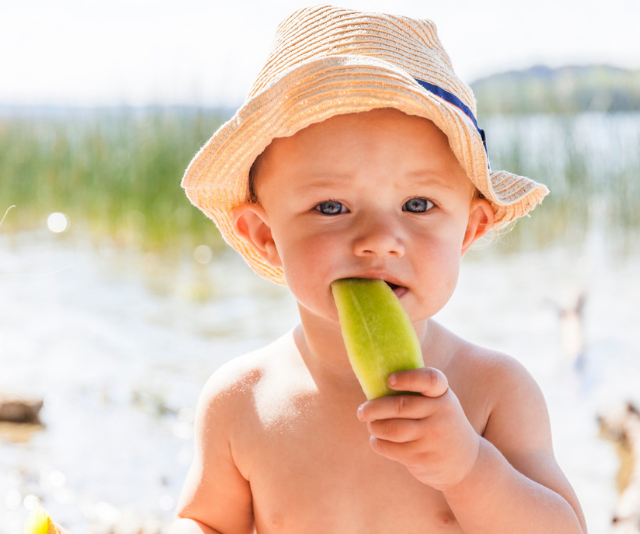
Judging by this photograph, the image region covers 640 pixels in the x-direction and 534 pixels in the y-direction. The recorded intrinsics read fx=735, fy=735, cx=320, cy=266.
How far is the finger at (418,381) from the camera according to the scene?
3.18 feet

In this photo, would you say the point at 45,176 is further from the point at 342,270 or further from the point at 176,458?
the point at 342,270

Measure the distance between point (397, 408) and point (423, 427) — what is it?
53mm

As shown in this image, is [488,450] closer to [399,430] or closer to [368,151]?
[399,430]

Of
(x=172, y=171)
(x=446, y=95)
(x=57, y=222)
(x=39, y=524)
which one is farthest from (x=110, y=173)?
(x=446, y=95)

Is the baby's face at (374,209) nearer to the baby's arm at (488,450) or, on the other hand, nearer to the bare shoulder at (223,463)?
the baby's arm at (488,450)

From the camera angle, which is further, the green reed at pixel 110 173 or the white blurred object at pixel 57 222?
the white blurred object at pixel 57 222

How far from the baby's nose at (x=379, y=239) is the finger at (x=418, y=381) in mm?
210

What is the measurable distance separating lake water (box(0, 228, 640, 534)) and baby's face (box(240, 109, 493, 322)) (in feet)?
3.77

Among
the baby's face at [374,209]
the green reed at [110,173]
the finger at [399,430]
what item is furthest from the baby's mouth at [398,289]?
the green reed at [110,173]

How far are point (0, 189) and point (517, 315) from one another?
4.40 meters

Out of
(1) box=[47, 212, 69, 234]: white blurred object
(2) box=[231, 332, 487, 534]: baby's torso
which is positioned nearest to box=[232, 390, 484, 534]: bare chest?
(2) box=[231, 332, 487, 534]: baby's torso

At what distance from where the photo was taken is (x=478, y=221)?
1388 millimetres

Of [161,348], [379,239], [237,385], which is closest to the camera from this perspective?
[379,239]

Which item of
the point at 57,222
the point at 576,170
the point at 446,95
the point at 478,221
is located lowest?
the point at 478,221
